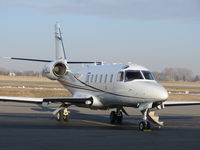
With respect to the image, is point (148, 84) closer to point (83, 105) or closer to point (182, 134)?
point (182, 134)

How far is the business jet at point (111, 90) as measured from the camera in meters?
20.0

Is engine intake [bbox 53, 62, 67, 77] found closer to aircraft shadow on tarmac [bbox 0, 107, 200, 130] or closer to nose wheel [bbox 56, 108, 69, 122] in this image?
aircraft shadow on tarmac [bbox 0, 107, 200, 130]

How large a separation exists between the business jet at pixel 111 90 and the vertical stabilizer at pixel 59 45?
2.24 metres

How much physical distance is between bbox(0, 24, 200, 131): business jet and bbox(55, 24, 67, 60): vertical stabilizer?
7.35 ft

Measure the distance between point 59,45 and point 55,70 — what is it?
4.51 meters

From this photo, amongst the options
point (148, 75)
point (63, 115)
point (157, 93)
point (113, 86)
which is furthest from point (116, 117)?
point (157, 93)

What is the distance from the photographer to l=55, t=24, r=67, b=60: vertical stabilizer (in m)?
31.4

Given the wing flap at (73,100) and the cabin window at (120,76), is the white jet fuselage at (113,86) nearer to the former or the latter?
the cabin window at (120,76)

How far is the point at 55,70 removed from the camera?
27453 millimetres

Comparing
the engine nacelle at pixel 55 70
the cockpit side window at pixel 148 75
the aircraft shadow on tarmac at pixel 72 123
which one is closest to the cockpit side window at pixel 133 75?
the cockpit side window at pixel 148 75

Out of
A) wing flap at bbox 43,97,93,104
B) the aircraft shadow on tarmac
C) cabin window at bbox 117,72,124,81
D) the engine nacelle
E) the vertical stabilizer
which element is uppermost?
the vertical stabilizer

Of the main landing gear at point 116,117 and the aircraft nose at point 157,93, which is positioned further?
the main landing gear at point 116,117

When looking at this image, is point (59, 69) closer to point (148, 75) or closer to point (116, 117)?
point (116, 117)

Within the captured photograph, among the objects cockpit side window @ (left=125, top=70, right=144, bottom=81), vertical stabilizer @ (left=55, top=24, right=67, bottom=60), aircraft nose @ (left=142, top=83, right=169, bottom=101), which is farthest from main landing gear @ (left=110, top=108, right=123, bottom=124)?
vertical stabilizer @ (left=55, top=24, right=67, bottom=60)
